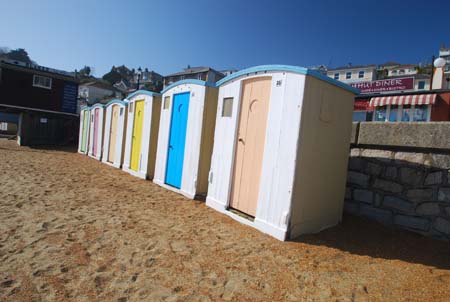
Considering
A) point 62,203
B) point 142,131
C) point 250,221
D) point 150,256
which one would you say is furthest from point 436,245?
point 142,131

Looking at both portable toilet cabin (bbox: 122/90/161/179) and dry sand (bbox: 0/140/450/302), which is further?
portable toilet cabin (bbox: 122/90/161/179)

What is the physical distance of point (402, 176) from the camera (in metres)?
4.20

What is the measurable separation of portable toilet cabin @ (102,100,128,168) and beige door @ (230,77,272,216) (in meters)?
6.20

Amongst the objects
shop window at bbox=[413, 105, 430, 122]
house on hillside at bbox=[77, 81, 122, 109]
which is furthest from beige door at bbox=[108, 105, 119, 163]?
house on hillside at bbox=[77, 81, 122, 109]

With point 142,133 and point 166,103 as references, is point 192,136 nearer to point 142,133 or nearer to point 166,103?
point 166,103

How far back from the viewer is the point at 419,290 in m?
2.53

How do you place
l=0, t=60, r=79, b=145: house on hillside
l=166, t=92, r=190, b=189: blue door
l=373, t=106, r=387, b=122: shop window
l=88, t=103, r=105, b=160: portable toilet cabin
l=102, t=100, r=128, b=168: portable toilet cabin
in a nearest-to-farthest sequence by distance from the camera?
l=166, t=92, r=190, b=189: blue door, l=102, t=100, r=128, b=168: portable toilet cabin, l=373, t=106, r=387, b=122: shop window, l=88, t=103, r=105, b=160: portable toilet cabin, l=0, t=60, r=79, b=145: house on hillside

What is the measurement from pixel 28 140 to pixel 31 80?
5.38 meters

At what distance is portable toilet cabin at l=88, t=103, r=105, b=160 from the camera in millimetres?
11852

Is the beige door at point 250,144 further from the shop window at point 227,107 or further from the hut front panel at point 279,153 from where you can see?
the shop window at point 227,107

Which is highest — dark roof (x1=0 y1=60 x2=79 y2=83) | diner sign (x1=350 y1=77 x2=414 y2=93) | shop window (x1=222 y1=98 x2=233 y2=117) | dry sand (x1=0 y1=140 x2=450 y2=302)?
diner sign (x1=350 y1=77 x2=414 y2=93)

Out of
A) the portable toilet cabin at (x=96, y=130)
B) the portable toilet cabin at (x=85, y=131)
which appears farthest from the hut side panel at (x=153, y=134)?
the portable toilet cabin at (x=85, y=131)

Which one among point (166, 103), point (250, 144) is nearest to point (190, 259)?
point (250, 144)

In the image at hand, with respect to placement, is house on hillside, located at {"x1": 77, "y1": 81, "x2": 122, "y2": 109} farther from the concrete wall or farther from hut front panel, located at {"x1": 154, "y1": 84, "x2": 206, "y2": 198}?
the concrete wall
